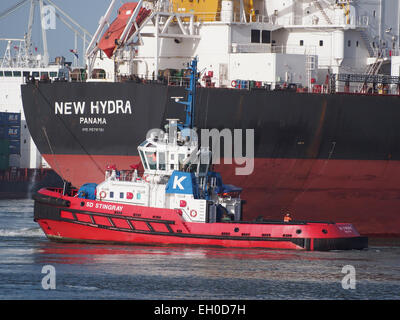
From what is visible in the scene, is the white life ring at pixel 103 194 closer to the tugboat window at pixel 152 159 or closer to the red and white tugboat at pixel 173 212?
the red and white tugboat at pixel 173 212

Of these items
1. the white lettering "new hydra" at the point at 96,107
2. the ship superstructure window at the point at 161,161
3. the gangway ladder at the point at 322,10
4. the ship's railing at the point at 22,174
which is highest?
the gangway ladder at the point at 322,10

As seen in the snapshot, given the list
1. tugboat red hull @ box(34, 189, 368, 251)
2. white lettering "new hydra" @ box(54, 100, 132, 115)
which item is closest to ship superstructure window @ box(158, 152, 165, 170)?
tugboat red hull @ box(34, 189, 368, 251)

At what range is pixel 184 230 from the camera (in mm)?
26281

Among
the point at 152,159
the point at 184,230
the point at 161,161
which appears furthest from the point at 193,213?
the point at 152,159

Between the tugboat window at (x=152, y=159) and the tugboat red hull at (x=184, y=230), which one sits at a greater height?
the tugboat window at (x=152, y=159)

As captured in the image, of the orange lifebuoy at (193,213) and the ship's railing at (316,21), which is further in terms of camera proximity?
the ship's railing at (316,21)

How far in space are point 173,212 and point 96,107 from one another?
23.1ft

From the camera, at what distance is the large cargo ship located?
31219mm

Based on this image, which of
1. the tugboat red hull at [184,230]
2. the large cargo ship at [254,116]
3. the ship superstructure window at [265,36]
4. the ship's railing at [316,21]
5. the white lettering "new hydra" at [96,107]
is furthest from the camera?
the ship superstructure window at [265,36]

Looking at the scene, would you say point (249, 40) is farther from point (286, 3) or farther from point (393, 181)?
point (393, 181)

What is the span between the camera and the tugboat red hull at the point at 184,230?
26266mm

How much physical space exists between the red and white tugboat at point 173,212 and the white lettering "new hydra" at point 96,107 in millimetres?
3881

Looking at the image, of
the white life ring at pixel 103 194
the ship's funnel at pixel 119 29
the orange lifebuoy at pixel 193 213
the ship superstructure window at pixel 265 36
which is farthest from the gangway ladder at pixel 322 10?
the white life ring at pixel 103 194

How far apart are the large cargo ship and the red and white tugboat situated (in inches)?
133
